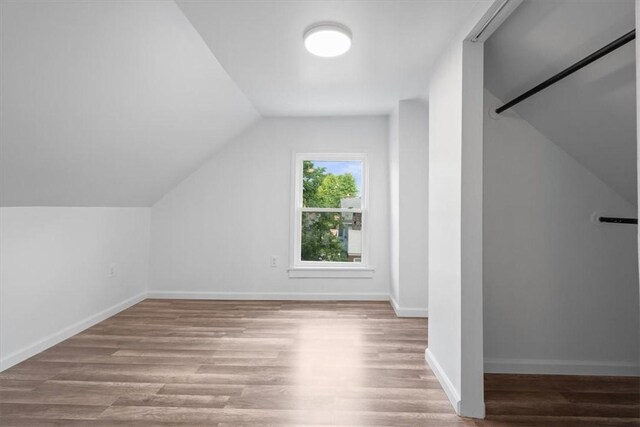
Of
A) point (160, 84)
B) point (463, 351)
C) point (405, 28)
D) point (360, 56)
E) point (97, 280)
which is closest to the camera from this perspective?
point (463, 351)

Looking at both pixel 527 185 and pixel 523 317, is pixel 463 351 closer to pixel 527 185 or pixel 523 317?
pixel 523 317

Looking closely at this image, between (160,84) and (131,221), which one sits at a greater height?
(160,84)

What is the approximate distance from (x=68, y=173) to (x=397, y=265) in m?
3.11

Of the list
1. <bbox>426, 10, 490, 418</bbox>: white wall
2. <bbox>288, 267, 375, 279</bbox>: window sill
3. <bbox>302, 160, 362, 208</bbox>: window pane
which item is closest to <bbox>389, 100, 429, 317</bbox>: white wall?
<bbox>288, 267, 375, 279</bbox>: window sill

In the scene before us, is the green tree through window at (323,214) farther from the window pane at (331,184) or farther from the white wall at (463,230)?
the white wall at (463,230)

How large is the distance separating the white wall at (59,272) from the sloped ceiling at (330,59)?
1.95 m

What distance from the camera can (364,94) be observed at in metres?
3.40

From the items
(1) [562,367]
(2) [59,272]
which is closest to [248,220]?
(2) [59,272]

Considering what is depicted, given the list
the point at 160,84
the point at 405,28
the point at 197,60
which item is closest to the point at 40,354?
the point at 160,84

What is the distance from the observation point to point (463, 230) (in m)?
1.91

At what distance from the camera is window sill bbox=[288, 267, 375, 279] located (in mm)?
4234

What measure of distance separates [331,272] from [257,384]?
7.19ft

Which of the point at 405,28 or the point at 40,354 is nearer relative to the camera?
the point at 405,28

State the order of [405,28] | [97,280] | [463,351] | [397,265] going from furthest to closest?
[397,265]
[97,280]
[405,28]
[463,351]
